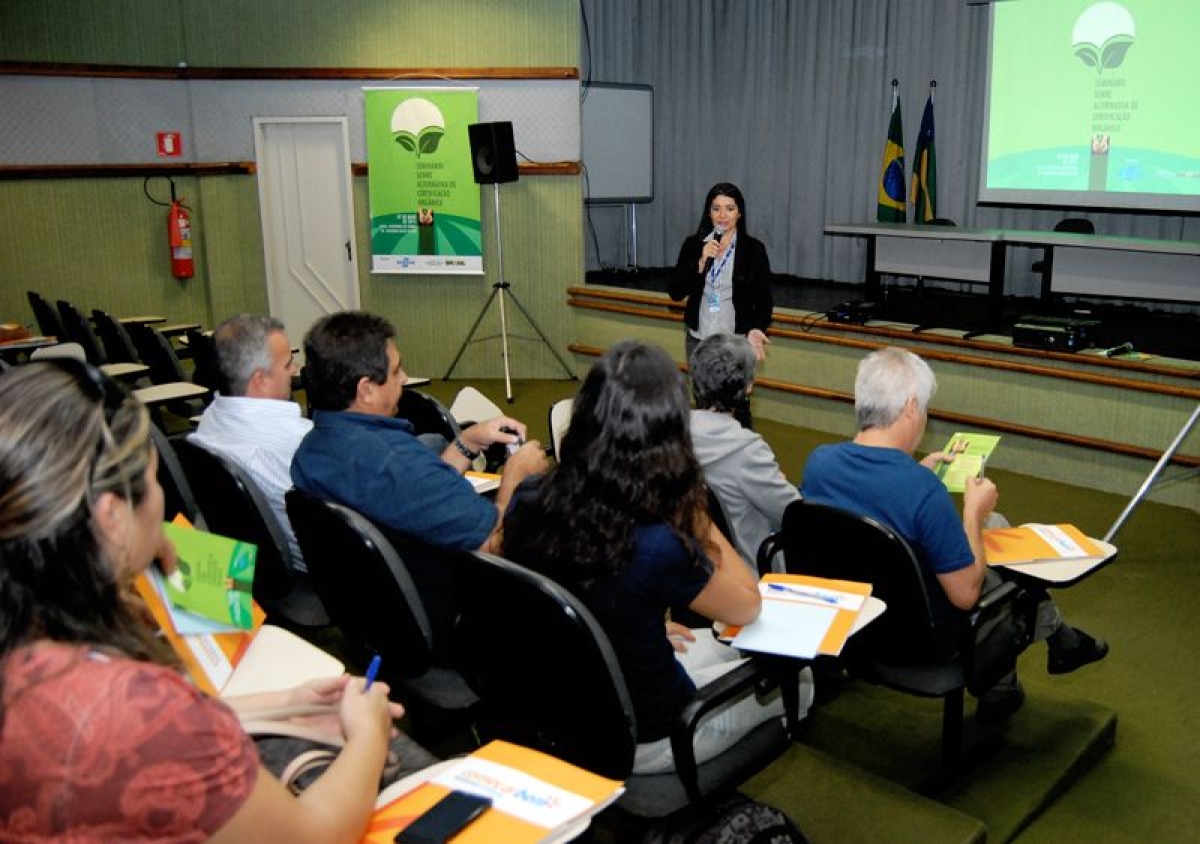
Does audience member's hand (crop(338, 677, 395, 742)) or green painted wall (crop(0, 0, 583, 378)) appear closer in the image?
audience member's hand (crop(338, 677, 395, 742))

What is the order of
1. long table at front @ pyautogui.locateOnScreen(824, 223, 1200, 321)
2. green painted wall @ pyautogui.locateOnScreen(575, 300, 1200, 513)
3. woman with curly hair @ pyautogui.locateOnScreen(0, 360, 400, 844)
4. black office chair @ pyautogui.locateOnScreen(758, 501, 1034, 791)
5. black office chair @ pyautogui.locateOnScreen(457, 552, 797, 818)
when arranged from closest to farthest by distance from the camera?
woman with curly hair @ pyautogui.locateOnScreen(0, 360, 400, 844)
black office chair @ pyautogui.locateOnScreen(457, 552, 797, 818)
black office chair @ pyautogui.locateOnScreen(758, 501, 1034, 791)
green painted wall @ pyautogui.locateOnScreen(575, 300, 1200, 513)
long table at front @ pyautogui.locateOnScreen(824, 223, 1200, 321)

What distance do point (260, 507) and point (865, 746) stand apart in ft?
5.51

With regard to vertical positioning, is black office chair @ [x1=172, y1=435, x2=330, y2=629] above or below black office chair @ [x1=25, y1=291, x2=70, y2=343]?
below

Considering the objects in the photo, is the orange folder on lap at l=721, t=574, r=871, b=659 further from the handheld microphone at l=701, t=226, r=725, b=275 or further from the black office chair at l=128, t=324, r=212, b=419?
the black office chair at l=128, t=324, r=212, b=419

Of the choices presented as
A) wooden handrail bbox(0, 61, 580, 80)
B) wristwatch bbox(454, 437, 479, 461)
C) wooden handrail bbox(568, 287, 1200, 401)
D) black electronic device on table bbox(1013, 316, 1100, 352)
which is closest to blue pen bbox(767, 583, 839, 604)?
wristwatch bbox(454, 437, 479, 461)

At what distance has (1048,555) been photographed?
250 cm

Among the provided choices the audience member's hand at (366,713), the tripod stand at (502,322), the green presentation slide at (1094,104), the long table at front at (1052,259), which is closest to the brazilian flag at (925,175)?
the long table at front at (1052,259)

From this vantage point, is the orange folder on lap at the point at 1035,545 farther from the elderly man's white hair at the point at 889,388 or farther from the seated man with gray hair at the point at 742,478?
the seated man with gray hair at the point at 742,478

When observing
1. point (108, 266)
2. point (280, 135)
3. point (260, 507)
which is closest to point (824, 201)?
point (280, 135)

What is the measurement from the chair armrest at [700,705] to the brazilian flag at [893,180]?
23.1ft

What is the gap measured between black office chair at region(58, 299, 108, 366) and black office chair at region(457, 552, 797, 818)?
408 centimetres

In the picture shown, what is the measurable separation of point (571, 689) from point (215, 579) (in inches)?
24.4

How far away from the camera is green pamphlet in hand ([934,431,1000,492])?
253cm

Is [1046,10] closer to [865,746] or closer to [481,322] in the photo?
[481,322]
